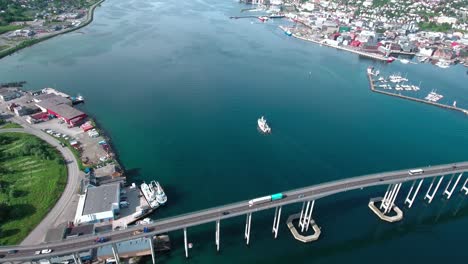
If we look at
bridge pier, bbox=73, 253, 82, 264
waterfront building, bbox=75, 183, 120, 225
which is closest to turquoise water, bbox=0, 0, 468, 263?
waterfront building, bbox=75, 183, 120, 225

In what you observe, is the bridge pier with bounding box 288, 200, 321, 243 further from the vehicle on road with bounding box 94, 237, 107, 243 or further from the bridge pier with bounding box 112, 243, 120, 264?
the vehicle on road with bounding box 94, 237, 107, 243

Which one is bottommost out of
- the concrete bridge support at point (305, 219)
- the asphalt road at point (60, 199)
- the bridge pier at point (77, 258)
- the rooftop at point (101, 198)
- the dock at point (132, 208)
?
the asphalt road at point (60, 199)

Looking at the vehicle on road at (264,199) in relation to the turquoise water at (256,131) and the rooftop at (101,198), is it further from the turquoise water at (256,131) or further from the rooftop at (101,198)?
the rooftop at (101,198)

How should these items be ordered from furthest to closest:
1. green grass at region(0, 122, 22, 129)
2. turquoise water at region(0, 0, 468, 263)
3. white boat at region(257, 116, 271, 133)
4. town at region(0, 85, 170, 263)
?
white boat at region(257, 116, 271, 133) < green grass at region(0, 122, 22, 129) < turquoise water at region(0, 0, 468, 263) < town at region(0, 85, 170, 263)

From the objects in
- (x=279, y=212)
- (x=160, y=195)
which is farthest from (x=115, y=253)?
(x=279, y=212)

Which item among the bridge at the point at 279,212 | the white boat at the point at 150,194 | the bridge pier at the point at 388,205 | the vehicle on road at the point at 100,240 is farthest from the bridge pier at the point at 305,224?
the vehicle on road at the point at 100,240

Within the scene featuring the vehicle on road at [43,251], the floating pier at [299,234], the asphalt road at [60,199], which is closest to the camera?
the vehicle on road at [43,251]
